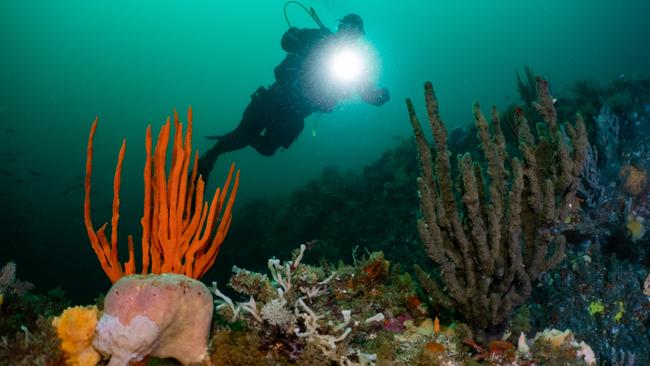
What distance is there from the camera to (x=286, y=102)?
9.49 m

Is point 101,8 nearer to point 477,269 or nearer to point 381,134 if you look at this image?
→ point 381,134

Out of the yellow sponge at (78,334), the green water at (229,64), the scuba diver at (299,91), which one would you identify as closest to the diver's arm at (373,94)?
the scuba diver at (299,91)

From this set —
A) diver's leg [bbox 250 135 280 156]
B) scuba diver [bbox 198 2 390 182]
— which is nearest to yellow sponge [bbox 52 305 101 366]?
scuba diver [bbox 198 2 390 182]

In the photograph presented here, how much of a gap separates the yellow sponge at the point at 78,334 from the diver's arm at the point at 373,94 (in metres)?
7.77

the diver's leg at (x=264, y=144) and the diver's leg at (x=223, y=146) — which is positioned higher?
the diver's leg at (x=264, y=144)

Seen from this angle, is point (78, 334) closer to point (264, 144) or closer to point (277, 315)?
point (277, 315)

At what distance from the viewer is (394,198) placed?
10555 mm

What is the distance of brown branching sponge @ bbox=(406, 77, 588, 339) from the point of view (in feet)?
9.55

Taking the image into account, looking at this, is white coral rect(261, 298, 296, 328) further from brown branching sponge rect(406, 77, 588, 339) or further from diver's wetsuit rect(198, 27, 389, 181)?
diver's wetsuit rect(198, 27, 389, 181)

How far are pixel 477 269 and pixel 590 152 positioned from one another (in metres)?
3.68

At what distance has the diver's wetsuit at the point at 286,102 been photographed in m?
9.23

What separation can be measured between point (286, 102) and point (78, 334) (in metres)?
7.79

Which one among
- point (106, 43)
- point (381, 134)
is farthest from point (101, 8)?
point (381, 134)

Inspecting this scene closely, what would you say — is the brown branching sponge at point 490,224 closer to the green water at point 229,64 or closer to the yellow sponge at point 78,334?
the yellow sponge at point 78,334
